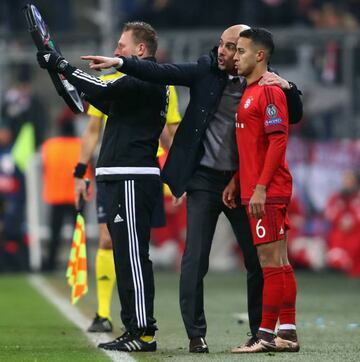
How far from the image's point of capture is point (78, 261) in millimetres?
10531

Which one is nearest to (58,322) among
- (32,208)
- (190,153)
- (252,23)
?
(190,153)

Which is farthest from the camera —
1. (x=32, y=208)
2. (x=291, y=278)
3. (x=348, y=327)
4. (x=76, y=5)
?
(x=76, y=5)

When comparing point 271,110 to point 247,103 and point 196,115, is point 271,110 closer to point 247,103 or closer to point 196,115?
point 247,103

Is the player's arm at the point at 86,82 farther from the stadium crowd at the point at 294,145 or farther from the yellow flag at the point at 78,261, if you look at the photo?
the stadium crowd at the point at 294,145

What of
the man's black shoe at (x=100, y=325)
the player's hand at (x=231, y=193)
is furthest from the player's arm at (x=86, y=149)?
the player's hand at (x=231, y=193)

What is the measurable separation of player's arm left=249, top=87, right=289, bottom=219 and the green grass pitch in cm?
93

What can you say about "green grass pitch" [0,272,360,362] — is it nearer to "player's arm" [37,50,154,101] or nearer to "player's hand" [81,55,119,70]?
"player's arm" [37,50,154,101]

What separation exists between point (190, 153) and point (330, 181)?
39.8ft

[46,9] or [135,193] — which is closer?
[135,193]

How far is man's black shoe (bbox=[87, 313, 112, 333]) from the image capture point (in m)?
10.5

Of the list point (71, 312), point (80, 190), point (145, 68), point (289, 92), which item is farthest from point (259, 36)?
point (71, 312)

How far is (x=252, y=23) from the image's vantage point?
827 inches

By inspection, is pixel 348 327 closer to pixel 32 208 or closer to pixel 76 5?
pixel 32 208

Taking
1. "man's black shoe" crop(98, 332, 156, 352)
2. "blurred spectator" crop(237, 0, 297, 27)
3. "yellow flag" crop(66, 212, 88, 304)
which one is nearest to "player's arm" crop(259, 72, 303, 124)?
"man's black shoe" crop(98, 332, 156, 352)
